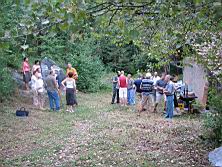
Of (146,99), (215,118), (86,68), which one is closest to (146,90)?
(146,99)

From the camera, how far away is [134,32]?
446cm

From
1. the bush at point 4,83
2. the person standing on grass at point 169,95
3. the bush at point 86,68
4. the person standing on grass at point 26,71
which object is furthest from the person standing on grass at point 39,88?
the bush at point 86,68

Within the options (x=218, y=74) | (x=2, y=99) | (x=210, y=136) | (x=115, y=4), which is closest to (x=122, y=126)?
(x=210, y=136)

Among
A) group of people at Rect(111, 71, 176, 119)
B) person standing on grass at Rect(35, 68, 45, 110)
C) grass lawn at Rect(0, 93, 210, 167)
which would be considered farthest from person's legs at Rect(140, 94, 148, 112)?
person standing on grass at Rect(35, 68, 45, 110)

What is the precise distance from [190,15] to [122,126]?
29.8ft

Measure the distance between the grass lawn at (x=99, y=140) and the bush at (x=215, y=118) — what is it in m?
0.43

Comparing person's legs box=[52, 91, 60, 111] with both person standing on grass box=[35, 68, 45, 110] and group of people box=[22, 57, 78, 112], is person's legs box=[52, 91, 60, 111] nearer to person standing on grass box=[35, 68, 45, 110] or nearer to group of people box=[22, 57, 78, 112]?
group of people box=[22, 57, 78, 112]

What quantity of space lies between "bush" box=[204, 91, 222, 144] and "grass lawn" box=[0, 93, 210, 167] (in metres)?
0.43

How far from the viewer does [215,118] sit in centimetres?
1118

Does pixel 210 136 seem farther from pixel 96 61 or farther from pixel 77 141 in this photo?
pixel 96 61

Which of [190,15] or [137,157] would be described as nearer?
[190,15]

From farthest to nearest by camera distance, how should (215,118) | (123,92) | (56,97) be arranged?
(123,92) < (56,97) < (215,118)

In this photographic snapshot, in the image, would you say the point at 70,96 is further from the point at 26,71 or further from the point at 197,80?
the point at 197,80

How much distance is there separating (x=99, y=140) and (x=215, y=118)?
3.52m
